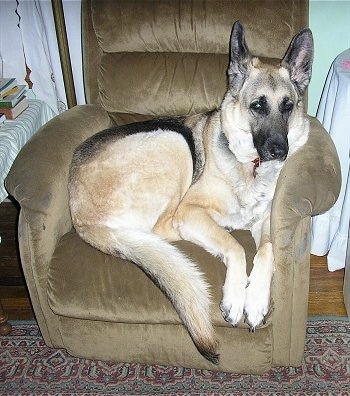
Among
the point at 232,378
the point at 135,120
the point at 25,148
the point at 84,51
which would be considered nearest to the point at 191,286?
the point at 232,378

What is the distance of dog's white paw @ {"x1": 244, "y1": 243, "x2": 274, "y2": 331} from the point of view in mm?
1728

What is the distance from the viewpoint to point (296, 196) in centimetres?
172

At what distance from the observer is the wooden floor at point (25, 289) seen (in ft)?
7.97

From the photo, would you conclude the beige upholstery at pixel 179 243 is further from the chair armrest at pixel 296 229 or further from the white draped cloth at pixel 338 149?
the white draped cloth at pixel 338 149

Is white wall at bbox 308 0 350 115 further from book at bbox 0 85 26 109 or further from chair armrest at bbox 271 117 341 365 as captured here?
book at bbox 0 85 26 109

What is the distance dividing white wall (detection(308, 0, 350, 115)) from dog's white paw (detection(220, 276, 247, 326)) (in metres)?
1.71

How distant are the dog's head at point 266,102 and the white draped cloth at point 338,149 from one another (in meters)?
0.37

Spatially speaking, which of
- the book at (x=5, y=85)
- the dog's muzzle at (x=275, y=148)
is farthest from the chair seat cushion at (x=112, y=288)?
the book at (x=5, y=85)

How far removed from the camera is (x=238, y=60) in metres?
1.97

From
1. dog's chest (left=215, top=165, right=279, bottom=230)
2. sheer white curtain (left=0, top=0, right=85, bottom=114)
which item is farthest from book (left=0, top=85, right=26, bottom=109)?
dog's chest (left=215, top=165, right=279, bottom=230)

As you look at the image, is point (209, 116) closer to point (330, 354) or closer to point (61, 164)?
point (61, 164)

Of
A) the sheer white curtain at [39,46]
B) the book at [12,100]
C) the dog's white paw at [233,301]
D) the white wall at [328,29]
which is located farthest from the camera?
the sheer white curtain at [39,46]

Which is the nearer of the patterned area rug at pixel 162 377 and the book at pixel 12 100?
the patterned area rug at pixel 162 377

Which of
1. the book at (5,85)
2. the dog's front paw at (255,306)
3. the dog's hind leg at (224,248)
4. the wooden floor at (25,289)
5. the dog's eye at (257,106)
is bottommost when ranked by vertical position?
the wooden floor at (25,289)
